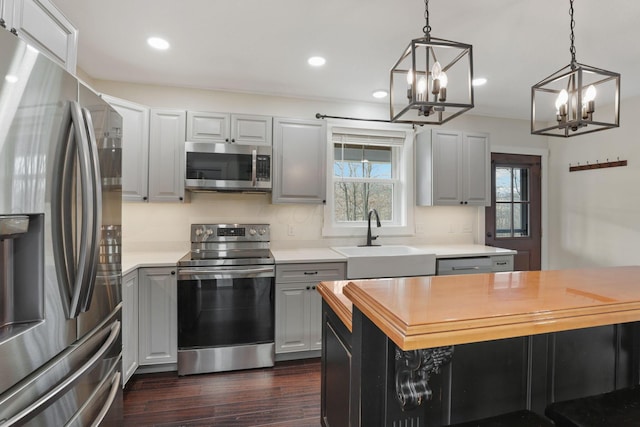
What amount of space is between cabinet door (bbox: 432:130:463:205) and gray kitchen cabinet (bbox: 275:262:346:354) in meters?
1.52

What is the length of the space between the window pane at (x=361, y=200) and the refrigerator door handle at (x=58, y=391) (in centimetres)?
256

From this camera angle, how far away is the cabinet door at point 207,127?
9.24 feet

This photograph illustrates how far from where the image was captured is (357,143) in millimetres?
3613

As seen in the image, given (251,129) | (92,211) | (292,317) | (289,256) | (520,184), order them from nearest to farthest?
1. (92,211)
2. (292,317)
3. (289,256)
4. (251,129)
5. (520,184)

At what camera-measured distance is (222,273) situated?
2.53 m

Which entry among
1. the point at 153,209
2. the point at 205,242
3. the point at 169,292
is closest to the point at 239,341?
the point at 169,292

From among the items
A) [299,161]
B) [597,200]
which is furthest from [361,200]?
[597,200]

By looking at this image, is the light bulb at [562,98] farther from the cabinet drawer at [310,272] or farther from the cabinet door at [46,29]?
the cabinet door at [46,29]

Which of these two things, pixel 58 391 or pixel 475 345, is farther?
pixel 475 345

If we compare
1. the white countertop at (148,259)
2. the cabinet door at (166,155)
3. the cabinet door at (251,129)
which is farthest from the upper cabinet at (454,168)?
the white countertop at (148,259)

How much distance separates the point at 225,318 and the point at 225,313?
0.04 meters

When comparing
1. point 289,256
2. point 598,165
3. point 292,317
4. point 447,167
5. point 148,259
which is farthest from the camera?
point 598,165

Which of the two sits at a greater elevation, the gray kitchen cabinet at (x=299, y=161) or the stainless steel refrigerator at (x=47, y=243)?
the gray kitchen cabinet at (x=299, y=161)

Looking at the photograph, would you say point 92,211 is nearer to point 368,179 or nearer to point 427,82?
point 427,82
